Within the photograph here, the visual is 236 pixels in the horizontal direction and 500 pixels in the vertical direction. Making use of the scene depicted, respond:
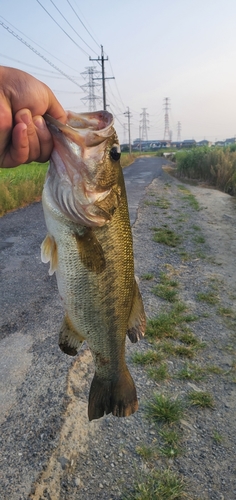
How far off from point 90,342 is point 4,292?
13.9ft

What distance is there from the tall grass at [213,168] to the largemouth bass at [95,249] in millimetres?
19866

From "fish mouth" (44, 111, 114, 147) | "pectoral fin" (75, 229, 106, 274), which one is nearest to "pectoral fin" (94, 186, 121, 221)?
"pectoral fin" (75, 229, 106, 274)

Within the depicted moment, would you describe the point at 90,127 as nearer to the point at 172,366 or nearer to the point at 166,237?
the point at 172,366

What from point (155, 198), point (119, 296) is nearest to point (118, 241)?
point (119, 296)

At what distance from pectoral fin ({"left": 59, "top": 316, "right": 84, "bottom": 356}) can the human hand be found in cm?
90

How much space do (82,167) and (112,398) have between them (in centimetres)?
128

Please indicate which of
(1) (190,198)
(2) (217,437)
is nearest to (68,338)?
(2) (217,437)

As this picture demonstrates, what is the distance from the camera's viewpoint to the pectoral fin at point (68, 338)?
2.09 metres

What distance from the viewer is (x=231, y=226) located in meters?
11.9

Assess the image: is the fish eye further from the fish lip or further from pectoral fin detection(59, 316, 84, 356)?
pectoral fin detection(59, 316, 84, 356)

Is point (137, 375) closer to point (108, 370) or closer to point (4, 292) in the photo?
point (108, 370)

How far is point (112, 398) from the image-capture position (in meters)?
2.18

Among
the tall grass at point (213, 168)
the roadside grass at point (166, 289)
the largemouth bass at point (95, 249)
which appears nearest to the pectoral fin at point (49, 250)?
the largemouth bass at point (95, 249)

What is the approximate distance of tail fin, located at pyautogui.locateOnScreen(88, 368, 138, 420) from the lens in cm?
214
